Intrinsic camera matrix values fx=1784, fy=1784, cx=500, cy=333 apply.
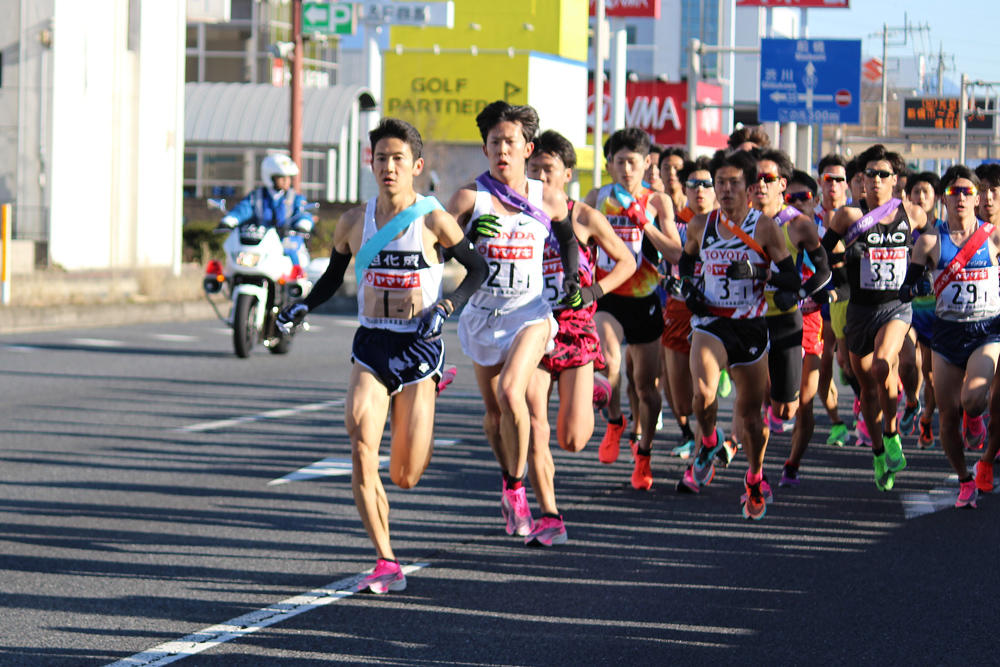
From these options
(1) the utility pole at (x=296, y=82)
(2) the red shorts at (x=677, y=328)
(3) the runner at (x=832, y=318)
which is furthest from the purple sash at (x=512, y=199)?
(1) the utility pole at (x=296, y=82)

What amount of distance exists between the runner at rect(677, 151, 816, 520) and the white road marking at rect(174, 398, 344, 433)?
16.3ft

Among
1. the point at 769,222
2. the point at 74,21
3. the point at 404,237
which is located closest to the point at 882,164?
the point at 769,222

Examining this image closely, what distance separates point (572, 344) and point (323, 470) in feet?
9.17

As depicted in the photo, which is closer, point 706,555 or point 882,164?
point 706,555

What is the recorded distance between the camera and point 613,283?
9383 mm

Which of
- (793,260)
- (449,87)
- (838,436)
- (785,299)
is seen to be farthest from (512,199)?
(449,87)

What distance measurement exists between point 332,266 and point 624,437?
235 inches

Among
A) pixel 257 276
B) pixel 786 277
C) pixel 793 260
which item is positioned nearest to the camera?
pixel 786 277

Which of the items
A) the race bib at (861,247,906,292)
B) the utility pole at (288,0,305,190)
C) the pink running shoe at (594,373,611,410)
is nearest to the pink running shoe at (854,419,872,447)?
the race bib at (861,247,906,292)

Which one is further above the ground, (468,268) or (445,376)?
(468,268)

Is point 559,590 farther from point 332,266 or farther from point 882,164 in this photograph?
point 882,164

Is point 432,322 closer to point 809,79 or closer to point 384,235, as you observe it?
point 384,235

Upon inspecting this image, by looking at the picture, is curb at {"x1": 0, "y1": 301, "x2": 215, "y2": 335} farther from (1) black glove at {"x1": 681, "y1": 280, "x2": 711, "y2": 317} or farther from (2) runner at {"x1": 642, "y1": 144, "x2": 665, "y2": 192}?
(1) black glove at {"x1": 681, "y1": 280, "x2": 711, "y2": 317}

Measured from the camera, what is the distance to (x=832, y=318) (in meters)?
12.4
